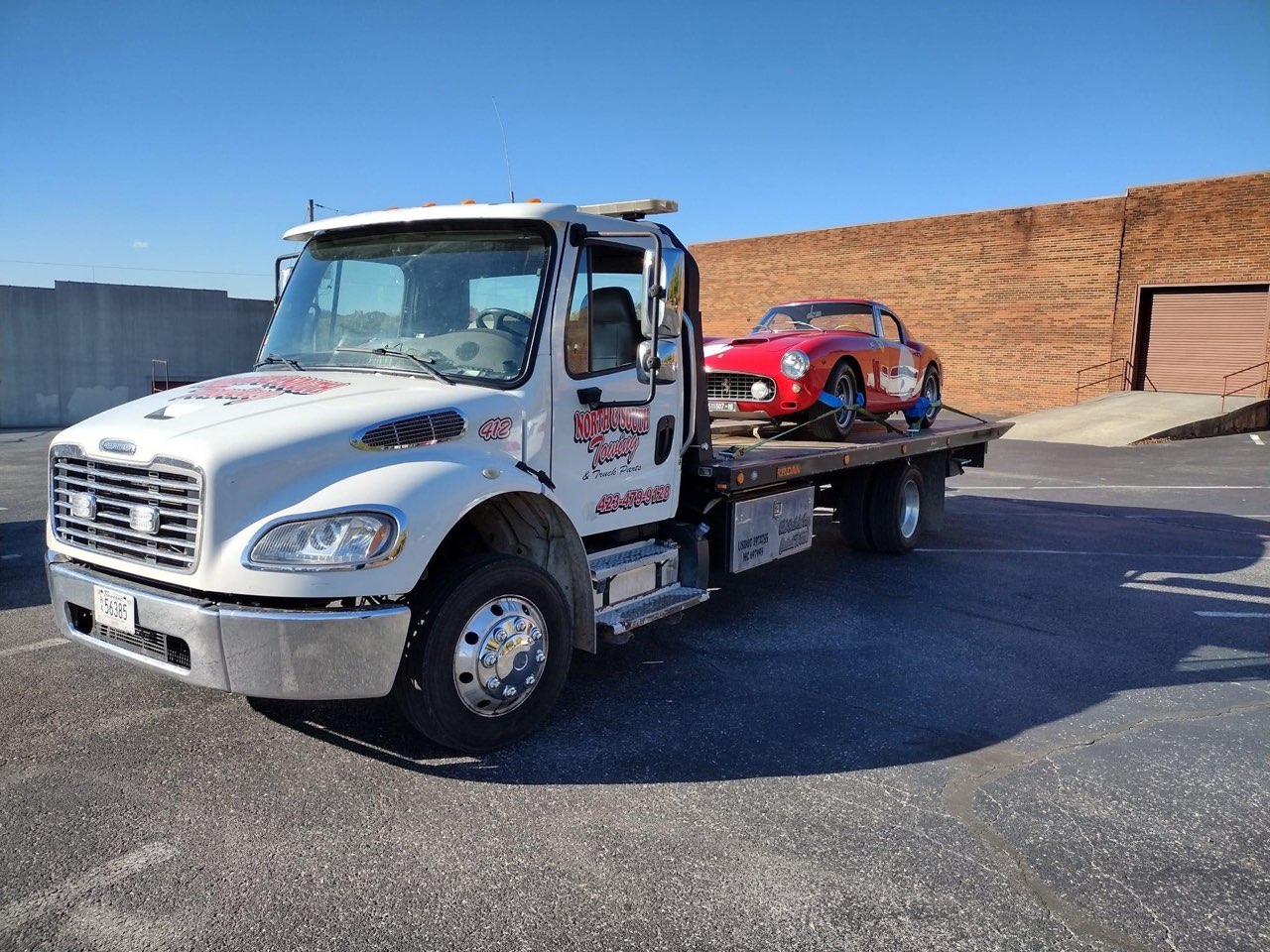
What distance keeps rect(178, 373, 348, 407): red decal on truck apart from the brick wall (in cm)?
2779

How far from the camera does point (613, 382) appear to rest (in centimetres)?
496

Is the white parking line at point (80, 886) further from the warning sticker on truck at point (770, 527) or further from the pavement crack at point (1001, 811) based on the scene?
the warning sticker on truck at point (770, 527)

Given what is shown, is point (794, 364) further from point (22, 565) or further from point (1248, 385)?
point (1248, 385)

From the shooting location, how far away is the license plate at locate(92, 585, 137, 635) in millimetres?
3846

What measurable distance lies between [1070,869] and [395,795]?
2.54 m

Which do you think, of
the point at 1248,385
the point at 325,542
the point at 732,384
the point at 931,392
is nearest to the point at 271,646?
the point at 325,542

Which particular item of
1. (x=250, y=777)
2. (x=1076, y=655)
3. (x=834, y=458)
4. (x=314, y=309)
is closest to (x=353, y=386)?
(x=314, y=309)

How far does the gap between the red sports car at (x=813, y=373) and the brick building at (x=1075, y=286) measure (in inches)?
855

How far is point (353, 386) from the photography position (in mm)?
4383

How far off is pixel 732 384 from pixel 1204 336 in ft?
80.9

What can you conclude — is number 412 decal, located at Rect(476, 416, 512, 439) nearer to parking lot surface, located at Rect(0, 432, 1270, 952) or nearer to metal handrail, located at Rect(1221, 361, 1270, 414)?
parking lot surface, located at Rect(0, 432, 1270, 952)

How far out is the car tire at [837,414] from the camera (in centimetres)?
794

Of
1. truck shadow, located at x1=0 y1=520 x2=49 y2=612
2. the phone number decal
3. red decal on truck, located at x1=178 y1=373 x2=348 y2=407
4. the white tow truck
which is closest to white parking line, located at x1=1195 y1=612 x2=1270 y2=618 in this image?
the white tow truck

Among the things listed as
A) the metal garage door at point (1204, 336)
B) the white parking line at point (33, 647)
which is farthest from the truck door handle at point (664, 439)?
the metal garage door at point (1204, 336)
